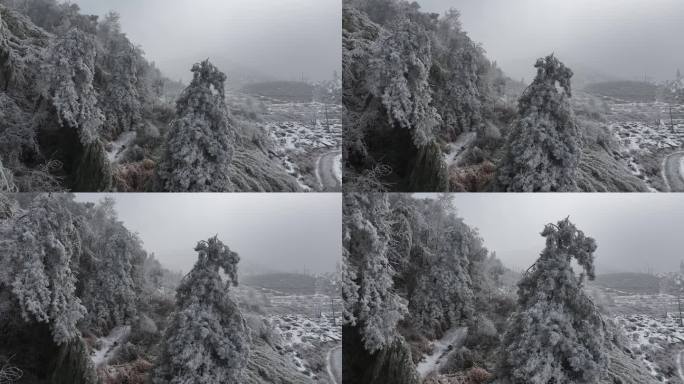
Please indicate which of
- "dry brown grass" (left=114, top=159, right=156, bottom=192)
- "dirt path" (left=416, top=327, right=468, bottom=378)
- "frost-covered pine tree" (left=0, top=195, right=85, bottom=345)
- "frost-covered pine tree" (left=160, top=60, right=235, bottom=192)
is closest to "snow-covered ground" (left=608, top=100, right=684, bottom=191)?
"dirt path" (left=416, top=327, right=468, bottom=378)

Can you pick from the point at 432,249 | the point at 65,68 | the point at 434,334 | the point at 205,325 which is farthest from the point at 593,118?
the point at 65,68

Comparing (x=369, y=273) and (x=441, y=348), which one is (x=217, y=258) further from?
(x=441, y=348)

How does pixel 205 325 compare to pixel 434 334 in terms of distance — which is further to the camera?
pixel 434 334

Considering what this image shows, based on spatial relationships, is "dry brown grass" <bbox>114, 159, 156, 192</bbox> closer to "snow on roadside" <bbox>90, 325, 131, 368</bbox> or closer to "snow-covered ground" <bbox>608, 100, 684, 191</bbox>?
"snow on roadside" <bbox>90, 325, 131, 368</bbox>

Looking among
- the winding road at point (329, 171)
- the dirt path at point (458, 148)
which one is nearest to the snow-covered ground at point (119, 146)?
the winding road at point (329, 171)

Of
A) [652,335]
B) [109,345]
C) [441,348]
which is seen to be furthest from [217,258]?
[652,335]

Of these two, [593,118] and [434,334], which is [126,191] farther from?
[593,118]

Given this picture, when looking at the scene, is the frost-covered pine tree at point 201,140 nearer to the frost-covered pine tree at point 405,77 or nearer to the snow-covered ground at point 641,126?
the frost-covered pine tree at point 405,77
